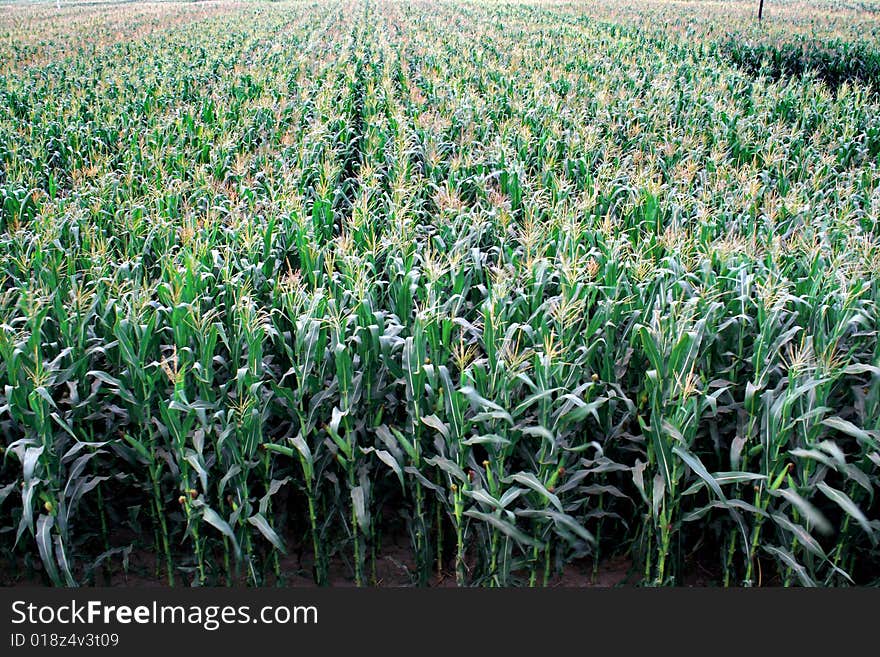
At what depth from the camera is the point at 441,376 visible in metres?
3.00

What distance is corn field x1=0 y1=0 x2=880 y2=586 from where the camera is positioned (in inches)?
116

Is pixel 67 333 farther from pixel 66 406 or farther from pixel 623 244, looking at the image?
pixel 623 244

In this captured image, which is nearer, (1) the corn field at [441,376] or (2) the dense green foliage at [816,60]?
(1) the corn field at [441,376]

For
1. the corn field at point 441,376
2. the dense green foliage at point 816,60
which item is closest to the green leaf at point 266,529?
the corn field at point 441,376

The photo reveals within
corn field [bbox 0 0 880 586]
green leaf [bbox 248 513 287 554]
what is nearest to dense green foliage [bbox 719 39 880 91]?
corn field [bbox 0 0 880 586]

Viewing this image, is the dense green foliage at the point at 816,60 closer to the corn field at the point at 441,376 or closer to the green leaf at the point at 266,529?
the corn field at the point at 441,376

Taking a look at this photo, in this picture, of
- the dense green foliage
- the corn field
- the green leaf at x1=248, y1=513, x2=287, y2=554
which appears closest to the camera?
the green leaf at x1=248, y1=513, x2=287, y2=554

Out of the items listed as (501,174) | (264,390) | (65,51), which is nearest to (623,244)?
(501,174)

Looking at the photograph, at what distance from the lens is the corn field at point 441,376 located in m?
2.95

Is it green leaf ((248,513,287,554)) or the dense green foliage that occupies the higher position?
the dense green foliage

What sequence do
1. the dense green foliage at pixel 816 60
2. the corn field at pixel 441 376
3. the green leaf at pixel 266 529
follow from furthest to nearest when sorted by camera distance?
the dense green foliage at pixel 816 60
the corn field at pixel 441 376
the green leaf at pixel 266 529

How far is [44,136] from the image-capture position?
8.50 m

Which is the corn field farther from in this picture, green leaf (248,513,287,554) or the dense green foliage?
the dense green foliage

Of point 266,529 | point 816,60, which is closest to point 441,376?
point 266,529
